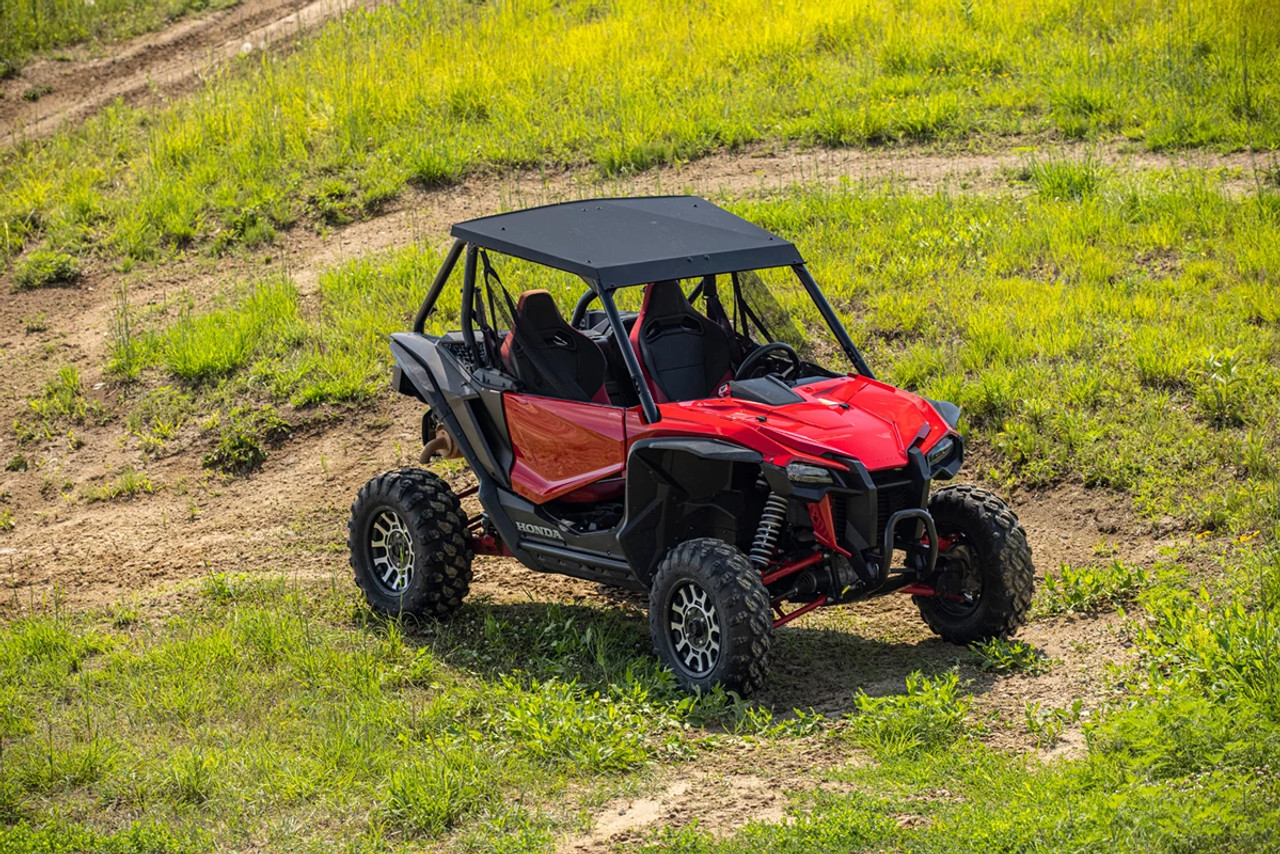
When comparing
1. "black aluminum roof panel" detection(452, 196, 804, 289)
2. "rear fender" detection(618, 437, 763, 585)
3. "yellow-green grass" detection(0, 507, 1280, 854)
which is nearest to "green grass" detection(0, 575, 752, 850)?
"yellow-green grass" detection(0, 507, 1280, 854)

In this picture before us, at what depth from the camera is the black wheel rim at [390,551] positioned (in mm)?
8016

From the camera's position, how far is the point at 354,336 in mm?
12102

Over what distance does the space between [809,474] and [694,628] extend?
94 cm

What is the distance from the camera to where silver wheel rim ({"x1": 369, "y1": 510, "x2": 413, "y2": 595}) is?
802 cm

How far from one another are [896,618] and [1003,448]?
6.62 ft

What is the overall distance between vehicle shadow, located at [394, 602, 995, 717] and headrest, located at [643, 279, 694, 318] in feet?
5.51

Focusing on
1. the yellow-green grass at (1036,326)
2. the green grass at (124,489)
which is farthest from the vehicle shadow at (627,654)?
the green grass at (124,489)

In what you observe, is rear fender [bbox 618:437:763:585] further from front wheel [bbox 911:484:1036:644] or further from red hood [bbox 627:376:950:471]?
front wheel [bbox 911:484:1036:644]

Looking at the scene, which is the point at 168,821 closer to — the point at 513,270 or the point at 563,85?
the point at 513,270

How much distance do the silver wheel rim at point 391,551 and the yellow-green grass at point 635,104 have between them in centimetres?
700

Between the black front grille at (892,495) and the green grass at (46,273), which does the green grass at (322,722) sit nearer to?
the black front grille at (892,495)

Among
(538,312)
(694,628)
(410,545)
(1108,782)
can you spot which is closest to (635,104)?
(538,312)

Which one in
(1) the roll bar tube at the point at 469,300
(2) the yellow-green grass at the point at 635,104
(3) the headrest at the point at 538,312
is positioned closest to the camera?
(3) the headrest at the point at 538,312

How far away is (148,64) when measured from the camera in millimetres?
19328
